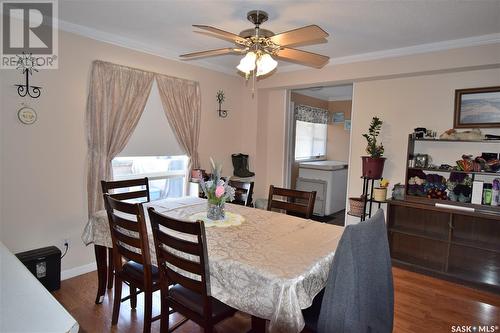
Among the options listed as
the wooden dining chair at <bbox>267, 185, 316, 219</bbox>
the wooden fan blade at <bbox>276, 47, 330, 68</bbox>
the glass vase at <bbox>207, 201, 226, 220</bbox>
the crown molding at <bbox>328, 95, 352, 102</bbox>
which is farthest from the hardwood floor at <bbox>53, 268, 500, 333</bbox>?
the crown molding at <bbox>328, 95, 352, 102</bbox>

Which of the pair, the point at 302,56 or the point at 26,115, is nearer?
the point at 302,56

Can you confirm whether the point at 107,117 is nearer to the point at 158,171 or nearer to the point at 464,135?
the point at 158,171

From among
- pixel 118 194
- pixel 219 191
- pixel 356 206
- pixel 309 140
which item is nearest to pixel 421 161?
pixel 356 206

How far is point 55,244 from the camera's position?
2906 mm

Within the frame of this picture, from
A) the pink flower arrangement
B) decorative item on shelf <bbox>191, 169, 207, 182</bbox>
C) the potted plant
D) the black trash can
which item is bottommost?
the black trash can

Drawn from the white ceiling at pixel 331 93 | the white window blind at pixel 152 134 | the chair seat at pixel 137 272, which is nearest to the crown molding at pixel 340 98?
the white ceiling at pixel 331 93

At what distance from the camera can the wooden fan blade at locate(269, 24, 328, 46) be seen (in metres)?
1.81

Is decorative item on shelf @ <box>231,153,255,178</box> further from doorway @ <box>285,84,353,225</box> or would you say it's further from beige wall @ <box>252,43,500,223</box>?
beige wall @ <box>252,43,500,223</box>

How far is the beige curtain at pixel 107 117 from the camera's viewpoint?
3.04 meters

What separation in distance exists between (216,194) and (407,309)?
6.48 ft

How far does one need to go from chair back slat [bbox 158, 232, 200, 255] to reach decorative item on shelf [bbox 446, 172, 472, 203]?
2.90 meters

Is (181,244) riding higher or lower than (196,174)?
lower

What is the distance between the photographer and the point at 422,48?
A: 10.3ft

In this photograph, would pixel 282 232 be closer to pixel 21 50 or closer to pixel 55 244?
pixel 55 244
